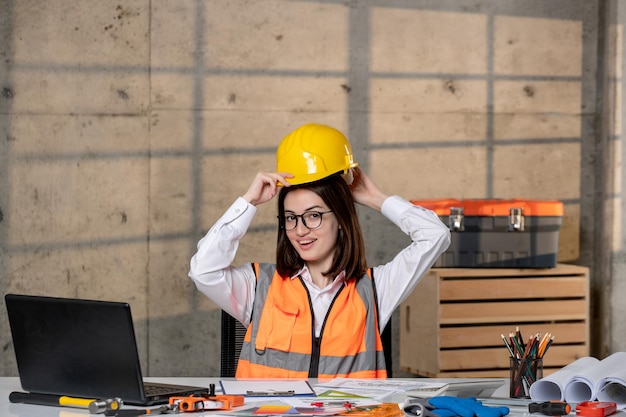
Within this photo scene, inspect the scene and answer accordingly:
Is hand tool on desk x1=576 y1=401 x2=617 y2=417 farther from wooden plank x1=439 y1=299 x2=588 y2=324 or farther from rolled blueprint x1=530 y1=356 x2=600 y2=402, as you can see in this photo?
wooden plank x1=439 y1=299 x2=588 y2=324

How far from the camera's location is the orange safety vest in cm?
280

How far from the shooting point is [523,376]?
2383 millimetres

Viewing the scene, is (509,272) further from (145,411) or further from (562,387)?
(145,411)

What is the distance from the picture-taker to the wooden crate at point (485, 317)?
4.82 metres

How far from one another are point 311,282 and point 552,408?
1029 mm

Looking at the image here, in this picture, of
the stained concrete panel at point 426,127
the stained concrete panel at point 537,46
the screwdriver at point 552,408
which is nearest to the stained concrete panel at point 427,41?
the stained concrete panel at point 537,46

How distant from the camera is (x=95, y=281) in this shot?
203 inches

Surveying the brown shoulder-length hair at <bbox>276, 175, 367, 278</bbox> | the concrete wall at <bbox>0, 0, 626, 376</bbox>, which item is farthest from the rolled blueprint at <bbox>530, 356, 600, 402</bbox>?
the concrete wall at <bbox>0, 0, 626, 376</bbox>

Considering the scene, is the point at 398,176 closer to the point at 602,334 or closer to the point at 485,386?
the point at 602,334

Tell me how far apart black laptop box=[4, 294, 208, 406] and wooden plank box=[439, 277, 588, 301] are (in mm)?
2737

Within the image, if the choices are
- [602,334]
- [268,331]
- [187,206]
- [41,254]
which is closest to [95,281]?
[41,254]


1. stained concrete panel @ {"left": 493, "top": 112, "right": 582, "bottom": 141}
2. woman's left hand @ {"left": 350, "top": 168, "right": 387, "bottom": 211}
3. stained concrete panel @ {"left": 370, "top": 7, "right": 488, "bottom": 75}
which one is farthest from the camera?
stained concrete panel @ {"left": 493, "top": 112, "right": 582, "bottom": 141}

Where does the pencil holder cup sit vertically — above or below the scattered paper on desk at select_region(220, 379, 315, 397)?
above

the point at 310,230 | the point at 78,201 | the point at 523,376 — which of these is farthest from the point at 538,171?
the point at 523,376
